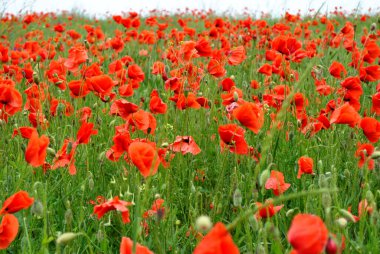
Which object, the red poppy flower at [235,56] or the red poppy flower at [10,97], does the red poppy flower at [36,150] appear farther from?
the red poppy flower at [235,56]

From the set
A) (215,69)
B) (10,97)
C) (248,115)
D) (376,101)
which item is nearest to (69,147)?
(10,97)

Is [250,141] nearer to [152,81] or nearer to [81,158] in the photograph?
[81,158]

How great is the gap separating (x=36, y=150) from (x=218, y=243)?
0.89 meters

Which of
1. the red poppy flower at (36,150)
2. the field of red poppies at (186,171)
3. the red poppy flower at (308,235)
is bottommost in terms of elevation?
the field of red poppies at (186,171)

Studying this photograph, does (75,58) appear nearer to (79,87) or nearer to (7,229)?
(79,87)

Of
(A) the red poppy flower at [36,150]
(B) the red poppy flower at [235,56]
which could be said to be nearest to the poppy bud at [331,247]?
(A) the red poppy flower at [36,150]

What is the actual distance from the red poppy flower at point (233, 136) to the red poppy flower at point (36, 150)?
2.10 ft

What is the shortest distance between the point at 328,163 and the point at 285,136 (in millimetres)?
317

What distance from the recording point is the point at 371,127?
197cm

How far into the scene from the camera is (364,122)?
6.44 feet

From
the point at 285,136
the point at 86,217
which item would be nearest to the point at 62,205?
the point at 86,217

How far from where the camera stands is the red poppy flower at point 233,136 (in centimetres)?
190

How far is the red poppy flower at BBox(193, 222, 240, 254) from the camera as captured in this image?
2.24ft

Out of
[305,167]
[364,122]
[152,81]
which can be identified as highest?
[364,122]
